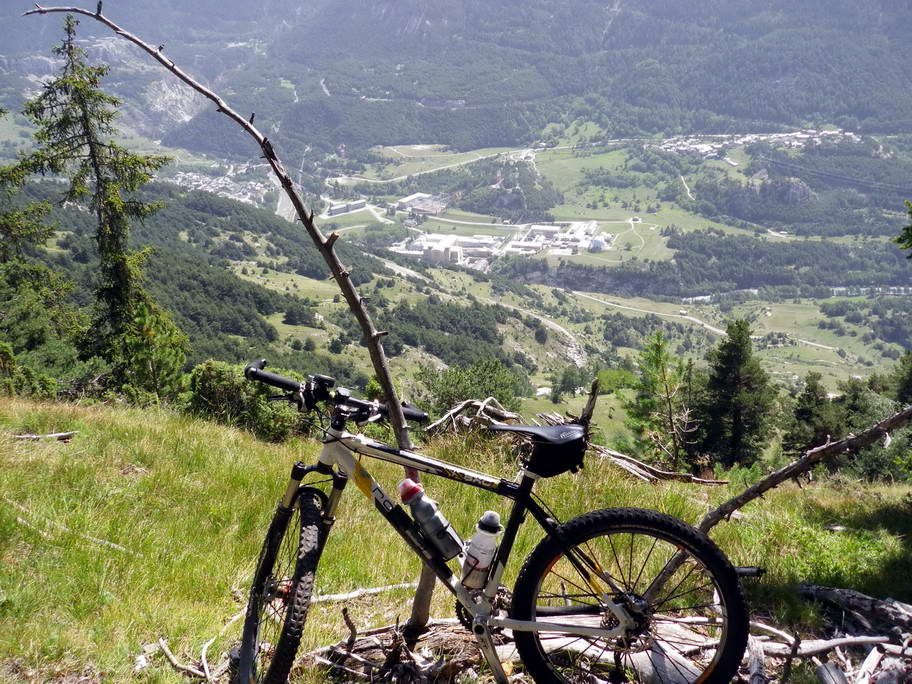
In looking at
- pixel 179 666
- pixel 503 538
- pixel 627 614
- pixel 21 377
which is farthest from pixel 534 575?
pixel 21 377

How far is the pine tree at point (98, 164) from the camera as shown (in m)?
19.4

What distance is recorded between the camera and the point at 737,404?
1201 inches

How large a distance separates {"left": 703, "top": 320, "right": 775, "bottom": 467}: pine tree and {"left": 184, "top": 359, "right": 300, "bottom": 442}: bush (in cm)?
2443

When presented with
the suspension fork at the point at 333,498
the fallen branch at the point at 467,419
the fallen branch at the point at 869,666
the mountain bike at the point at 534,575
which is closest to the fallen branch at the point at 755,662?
the mountain bike at the point at 534,575

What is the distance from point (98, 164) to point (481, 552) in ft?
71.5

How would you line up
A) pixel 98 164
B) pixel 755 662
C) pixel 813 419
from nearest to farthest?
1. pixel 755 662
2. pixel 98 164
3. pixel 813 419

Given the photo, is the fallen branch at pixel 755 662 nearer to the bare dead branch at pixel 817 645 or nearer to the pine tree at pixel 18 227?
the bare dead branch at pixel 817 645

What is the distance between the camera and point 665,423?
19547mm

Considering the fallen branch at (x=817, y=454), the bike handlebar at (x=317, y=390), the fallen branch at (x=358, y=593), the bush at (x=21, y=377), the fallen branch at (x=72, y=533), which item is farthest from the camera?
the bush at (x=21, y=377)

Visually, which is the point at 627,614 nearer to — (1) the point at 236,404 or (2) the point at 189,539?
(2) the point at 189,539

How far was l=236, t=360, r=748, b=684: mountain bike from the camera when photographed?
2637mm

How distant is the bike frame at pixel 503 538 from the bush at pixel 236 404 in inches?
277

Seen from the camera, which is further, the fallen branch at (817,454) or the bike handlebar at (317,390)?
the fallen branch at (817,454)

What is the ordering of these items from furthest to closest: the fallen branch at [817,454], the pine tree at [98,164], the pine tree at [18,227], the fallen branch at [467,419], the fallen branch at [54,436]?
the pine tree at [18,227] → the pine tree at [98,164] → the fallen branch at [467,419] → the fallen branch at [54,436] → the fallen branch at [817,454]
